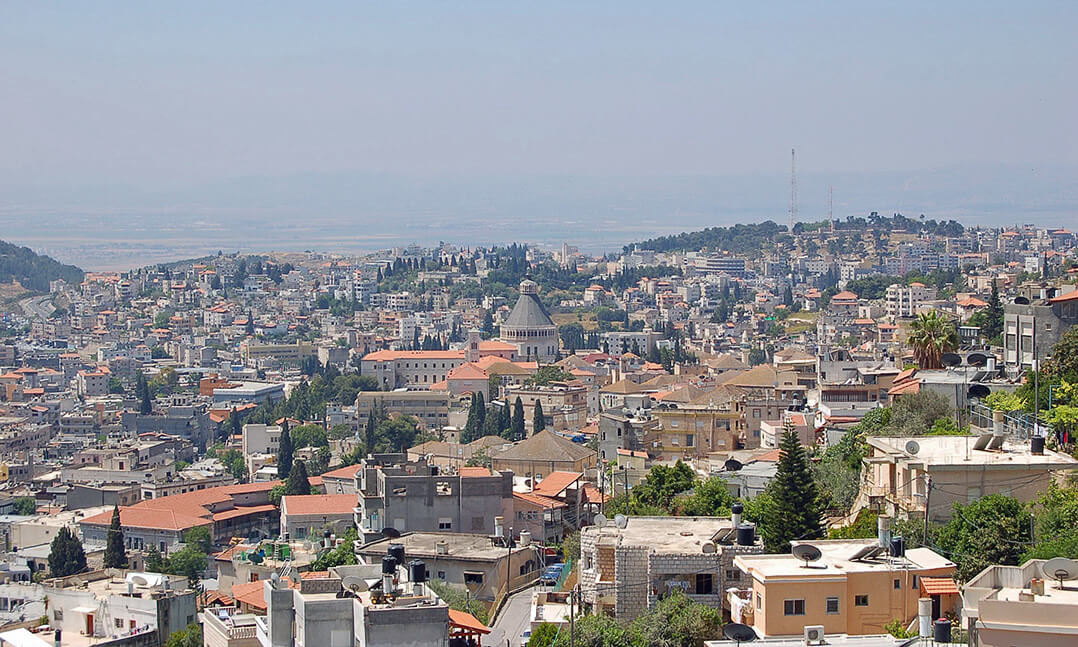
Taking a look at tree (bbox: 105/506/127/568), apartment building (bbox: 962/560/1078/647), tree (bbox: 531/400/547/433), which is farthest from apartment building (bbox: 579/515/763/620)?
tree (bbox: 531/400/547/433)

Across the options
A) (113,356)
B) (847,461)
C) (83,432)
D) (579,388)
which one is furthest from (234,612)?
(113,356)

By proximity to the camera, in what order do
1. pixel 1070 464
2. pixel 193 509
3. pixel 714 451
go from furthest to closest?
pixel 193 509
pixel 714 451
pixel 1070 464

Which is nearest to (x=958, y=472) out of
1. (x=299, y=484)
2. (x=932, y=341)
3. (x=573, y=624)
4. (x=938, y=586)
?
(x=938, y=586)

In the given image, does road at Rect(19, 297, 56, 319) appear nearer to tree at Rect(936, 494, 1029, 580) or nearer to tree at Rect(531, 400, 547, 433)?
tree at Rect(531, 400, 547, 433)

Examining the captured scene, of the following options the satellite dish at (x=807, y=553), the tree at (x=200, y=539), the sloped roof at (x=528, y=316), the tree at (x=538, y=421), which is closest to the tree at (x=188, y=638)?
the satellite dish at (x=807, y=553)

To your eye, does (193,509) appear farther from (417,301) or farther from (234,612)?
(417,301)

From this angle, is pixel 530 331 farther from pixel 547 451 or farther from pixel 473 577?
pixel 473 577

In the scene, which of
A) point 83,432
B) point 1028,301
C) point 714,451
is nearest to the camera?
point 1028,301
